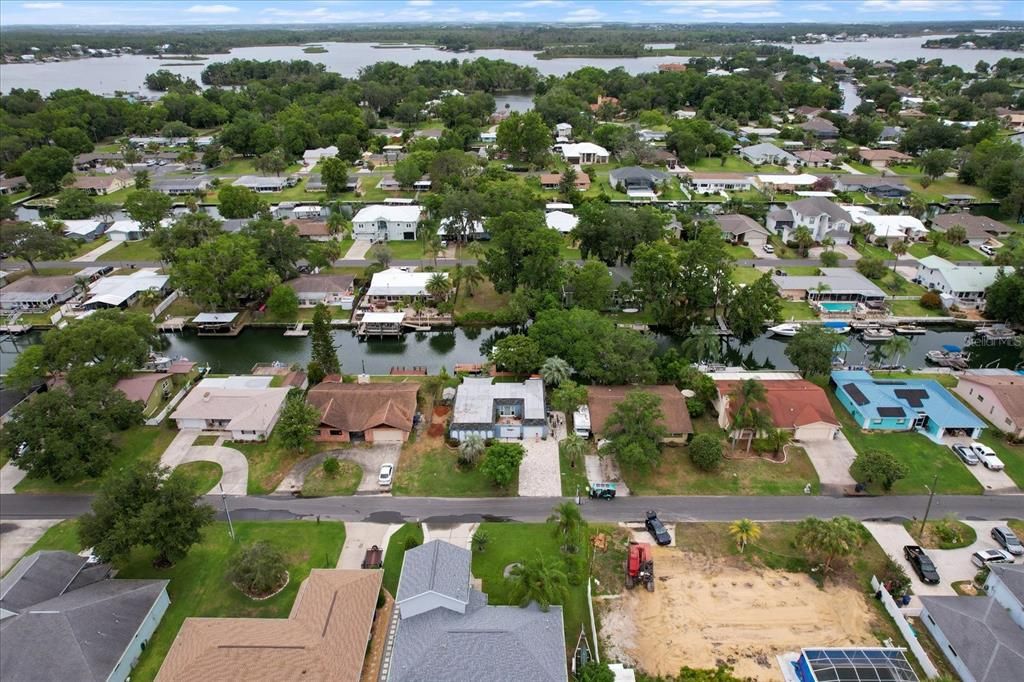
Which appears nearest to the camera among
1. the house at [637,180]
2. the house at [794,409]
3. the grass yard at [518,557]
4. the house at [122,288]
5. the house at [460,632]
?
the house at [460,632]

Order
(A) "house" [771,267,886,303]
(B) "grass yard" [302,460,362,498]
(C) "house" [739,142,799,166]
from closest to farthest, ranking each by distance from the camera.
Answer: (B) "grass yard" [302,460,362,498] → (A) "house" [771,267,886,303] → (C) "house" [739,142,799,166]

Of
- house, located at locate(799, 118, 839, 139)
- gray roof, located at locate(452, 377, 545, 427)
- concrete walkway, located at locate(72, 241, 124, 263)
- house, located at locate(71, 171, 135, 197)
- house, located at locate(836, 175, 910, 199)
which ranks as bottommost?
concrete walkway, located at locate(72, 241, 124, 263)

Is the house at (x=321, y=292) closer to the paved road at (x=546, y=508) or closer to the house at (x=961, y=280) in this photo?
the paved road at (x=546, y=508)

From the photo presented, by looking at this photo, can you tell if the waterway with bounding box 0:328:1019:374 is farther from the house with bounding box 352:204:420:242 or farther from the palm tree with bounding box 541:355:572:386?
the house with bounding box 352:204:420:242

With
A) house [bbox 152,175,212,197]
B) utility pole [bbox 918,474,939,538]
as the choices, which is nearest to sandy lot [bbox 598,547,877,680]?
utility pole [bbox 918,474,939,538]

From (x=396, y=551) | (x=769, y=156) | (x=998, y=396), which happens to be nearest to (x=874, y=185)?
(x=769, y=156)

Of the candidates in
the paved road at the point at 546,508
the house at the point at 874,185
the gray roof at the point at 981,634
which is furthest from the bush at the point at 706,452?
the house at the point at 874,185
